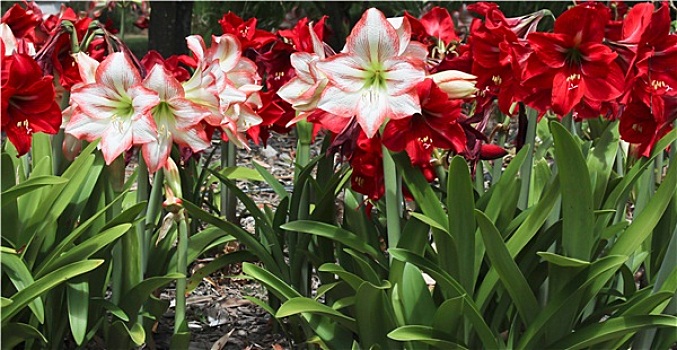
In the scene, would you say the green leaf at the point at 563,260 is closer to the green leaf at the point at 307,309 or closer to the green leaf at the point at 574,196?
the green leaf at the point at 574,196

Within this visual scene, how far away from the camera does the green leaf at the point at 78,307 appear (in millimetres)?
1950

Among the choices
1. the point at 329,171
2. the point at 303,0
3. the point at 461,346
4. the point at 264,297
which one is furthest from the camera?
the point at 303,0

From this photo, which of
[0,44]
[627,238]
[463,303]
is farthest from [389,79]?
[0,44]

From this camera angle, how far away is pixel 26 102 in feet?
5.96

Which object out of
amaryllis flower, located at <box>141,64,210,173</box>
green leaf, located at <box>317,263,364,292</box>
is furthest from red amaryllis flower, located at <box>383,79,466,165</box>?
amaryllis flower, located at <box>141,64,210,173</box>

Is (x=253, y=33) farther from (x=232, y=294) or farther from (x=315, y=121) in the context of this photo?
(x=232, y=294)

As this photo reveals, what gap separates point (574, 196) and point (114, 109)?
3.30 feet

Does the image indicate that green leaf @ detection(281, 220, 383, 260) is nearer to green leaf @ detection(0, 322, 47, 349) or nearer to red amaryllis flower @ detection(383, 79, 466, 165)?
red amaryllis flower @ detection(383, 79, 466, 165)

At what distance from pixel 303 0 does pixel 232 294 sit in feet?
17.2

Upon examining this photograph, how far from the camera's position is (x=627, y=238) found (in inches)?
74.2

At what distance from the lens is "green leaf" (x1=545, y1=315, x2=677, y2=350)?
1820 mm

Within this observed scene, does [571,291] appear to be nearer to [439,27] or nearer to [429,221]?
[429,221]

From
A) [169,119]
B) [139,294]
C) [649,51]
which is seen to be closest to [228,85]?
[169,119]

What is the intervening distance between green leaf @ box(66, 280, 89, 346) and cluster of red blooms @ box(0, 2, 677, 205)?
0.38 metres
